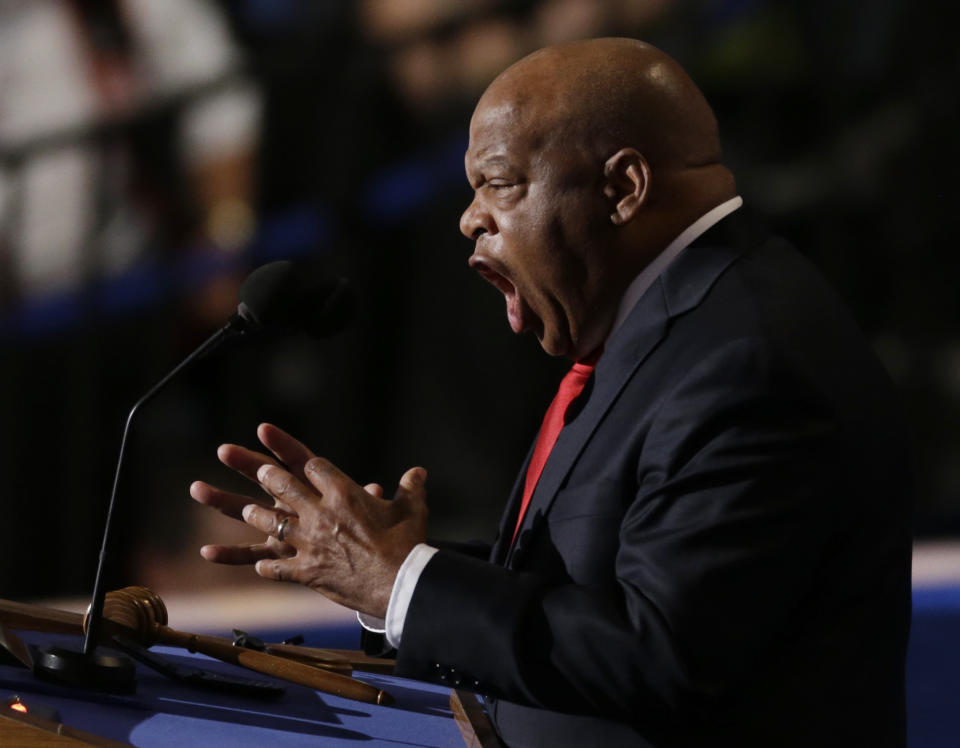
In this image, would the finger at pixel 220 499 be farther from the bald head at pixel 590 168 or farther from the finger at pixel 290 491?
the bald head at pixel 590 168

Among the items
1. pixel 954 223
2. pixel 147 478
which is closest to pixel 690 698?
pixel 147 478

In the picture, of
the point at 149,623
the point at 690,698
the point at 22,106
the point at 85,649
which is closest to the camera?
the point at 690,698

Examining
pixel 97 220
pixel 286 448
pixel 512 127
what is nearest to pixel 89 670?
pixel 286 448

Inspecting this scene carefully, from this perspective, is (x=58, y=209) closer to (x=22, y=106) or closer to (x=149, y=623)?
(x=22, y=106)

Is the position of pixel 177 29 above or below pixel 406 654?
above

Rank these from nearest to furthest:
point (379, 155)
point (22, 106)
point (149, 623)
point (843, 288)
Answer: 1. point (149, 623)
2. point (22, 106)
3. point (379, 155)
4. point (843, 288)

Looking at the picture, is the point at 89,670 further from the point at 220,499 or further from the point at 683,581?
the point at 683,581

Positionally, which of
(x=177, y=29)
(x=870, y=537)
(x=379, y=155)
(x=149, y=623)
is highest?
(x=177, y=29)

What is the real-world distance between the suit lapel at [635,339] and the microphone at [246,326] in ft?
1.05

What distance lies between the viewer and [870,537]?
Answer: 1.15m

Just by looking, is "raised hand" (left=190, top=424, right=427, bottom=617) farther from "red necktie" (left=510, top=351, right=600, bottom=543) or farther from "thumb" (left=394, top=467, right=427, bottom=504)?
"red necktie" (left=510, top=351, right=600, bottom=543)

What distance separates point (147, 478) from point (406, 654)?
3.07m

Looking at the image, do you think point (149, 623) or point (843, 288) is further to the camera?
point (843, 288)

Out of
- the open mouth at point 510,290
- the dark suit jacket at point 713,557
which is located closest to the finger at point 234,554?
the dark suit jacket at point 713,557
